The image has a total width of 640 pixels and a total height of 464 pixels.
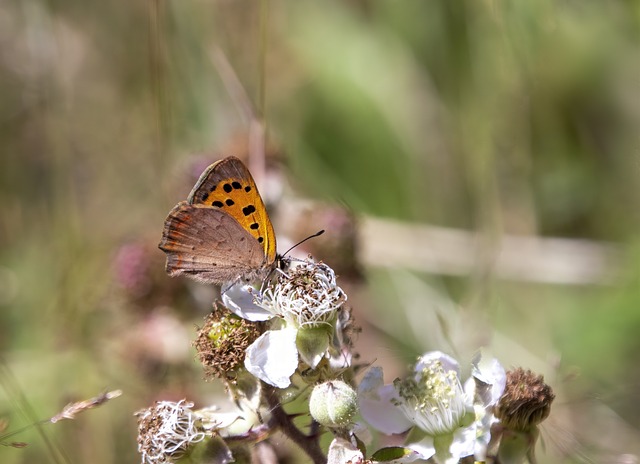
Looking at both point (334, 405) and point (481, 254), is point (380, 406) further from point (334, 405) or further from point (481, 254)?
point (481, 254)

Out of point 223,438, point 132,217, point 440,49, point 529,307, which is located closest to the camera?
point 223,438

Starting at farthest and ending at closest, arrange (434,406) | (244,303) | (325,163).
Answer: (325,163) < (244,303) < (434,406)

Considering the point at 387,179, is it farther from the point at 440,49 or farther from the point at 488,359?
the point at 488,359

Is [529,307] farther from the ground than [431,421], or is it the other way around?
[431,421]

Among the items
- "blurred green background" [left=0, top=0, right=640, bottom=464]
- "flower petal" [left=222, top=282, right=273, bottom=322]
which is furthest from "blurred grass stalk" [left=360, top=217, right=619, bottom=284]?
"flower petal" [left=222, top=282, right=273, bottom=322]

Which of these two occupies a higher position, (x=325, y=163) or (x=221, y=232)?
(x=221, y=232)

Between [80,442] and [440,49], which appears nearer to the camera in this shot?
[80,442]

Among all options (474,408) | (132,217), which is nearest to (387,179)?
(132,217)

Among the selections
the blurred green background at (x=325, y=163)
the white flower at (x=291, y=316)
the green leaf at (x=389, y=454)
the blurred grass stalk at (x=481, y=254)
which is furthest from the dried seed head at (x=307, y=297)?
the blurred grass stalk at (x=481, y=254)

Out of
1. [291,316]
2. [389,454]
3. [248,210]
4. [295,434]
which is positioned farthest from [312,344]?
[248,210]
